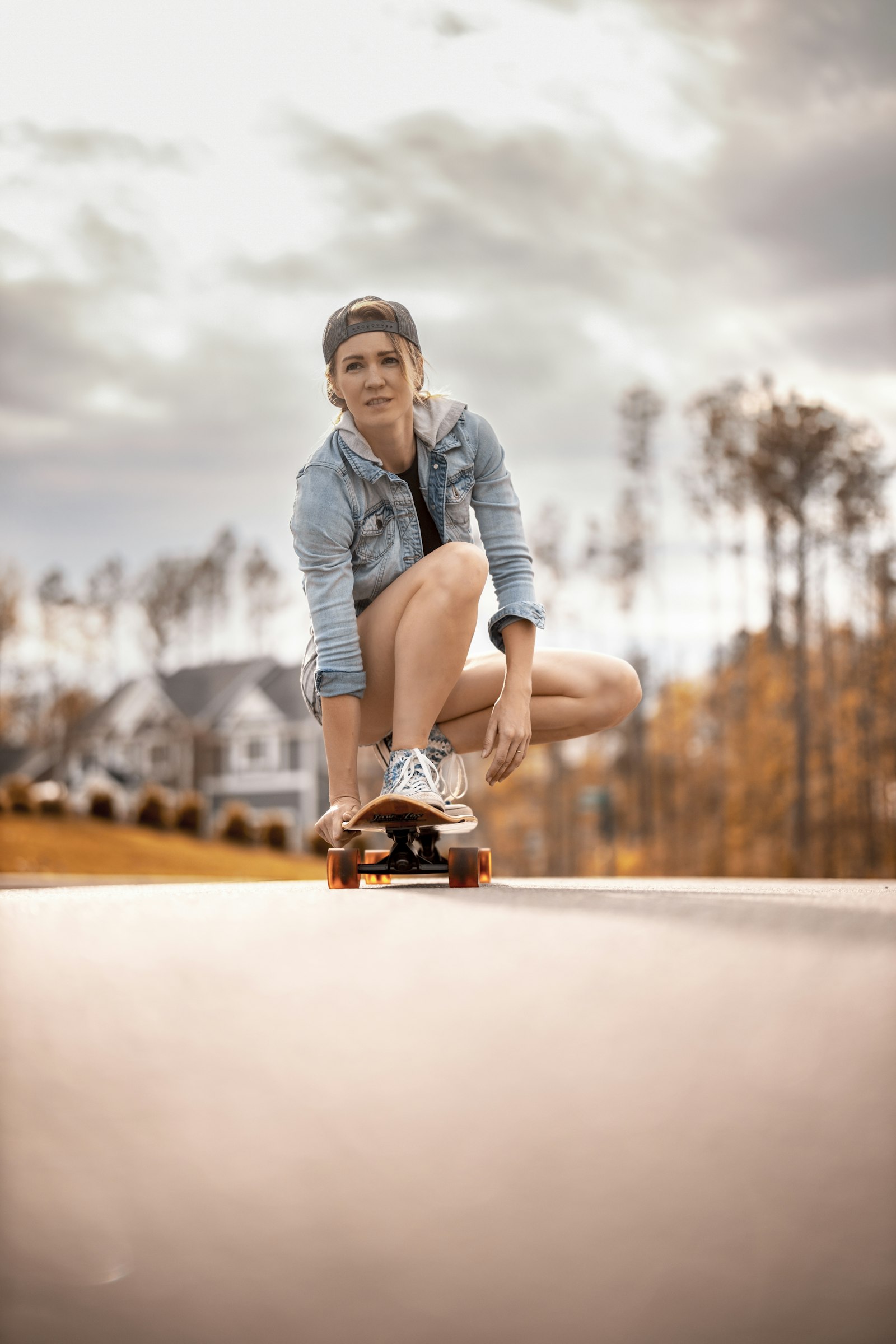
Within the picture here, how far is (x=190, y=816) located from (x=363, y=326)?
2357 cm

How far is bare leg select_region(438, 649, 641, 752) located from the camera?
2225 millimetres

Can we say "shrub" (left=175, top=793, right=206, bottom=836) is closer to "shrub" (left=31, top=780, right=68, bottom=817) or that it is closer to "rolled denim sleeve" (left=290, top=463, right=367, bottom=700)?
"shrub" (left=31, top=780, right=68, bottom=817)

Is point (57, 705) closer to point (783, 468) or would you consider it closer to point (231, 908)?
point (783, 468)

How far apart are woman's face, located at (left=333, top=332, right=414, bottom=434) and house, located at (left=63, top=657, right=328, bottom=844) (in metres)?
26.6

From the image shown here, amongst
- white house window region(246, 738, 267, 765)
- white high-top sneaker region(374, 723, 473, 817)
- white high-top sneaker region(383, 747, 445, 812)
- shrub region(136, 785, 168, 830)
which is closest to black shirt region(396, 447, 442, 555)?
white high-top sneaker region(374, 723, 473, 817)

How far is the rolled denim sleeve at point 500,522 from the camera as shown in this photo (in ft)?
7.29

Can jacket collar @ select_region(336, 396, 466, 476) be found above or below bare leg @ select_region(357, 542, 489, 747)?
above

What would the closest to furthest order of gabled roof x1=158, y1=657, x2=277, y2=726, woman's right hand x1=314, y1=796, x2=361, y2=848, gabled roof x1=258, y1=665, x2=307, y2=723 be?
woman's right hand x1=314, y1=796, x2=361, y2=848 < gabled roof x1=258, y1=665, x2=307, y2=723 < gabled roof x1=158, y1=657, x2=277, y2=726

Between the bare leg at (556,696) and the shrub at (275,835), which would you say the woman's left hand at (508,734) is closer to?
the bare leg at (556,696)

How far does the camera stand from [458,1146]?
2.02 ft

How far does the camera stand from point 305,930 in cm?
112

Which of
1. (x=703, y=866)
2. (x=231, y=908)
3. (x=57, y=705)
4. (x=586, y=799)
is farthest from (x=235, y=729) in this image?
(x=231, y=908)

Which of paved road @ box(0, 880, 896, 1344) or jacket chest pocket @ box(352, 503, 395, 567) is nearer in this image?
paved road @ box(0, 880, 896, 1344)

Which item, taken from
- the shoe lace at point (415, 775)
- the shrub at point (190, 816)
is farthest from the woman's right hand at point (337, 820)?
the shrub at point (190, 816)
